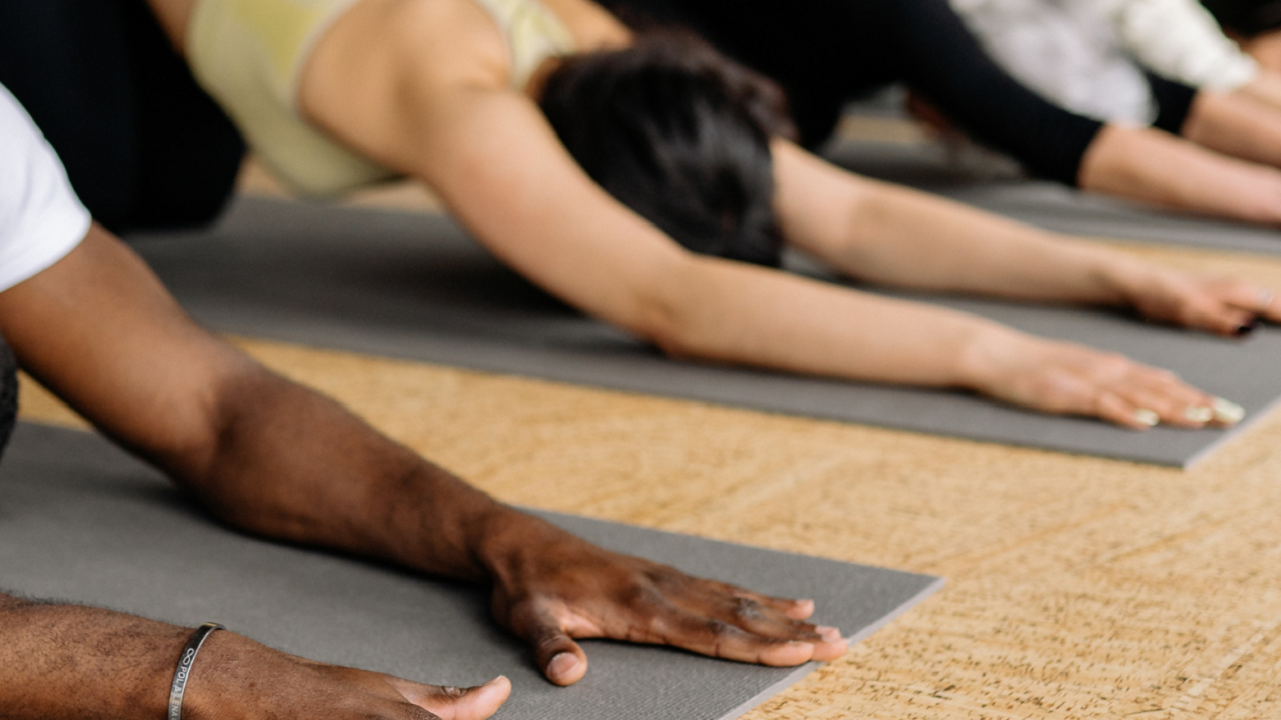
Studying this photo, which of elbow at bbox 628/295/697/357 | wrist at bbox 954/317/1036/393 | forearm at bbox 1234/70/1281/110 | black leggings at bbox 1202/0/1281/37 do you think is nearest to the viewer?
wrist at bbox 954/317/1036/393

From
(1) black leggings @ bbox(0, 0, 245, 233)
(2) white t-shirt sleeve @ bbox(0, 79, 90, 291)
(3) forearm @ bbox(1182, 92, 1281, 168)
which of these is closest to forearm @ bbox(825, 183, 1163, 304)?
(3) forearm @ bbox(1182, 92, 1281, 168)

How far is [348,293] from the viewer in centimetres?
211

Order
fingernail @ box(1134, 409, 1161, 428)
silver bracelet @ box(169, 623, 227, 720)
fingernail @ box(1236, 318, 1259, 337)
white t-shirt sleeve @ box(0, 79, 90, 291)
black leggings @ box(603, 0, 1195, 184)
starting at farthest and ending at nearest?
black leggings @ box(603, 0, 1195, 184) → fingernail @ box(1236, 318, 1259, 337) → fingernail @ box(1134, 409, 1161, 428) → white t-shirt sleeve @ box(0, 79, 90, 291) → silver bracelet @ box(169, 623, 227, 720)

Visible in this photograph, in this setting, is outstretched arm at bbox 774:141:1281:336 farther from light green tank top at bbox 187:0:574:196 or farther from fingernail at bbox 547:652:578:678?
fingernail at bbox 547:652:578:678

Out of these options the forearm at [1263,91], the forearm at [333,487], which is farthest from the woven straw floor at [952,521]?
the forearm at [1263,91]

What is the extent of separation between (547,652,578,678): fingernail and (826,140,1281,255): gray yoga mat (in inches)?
71.1

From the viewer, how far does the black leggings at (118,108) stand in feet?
5.98

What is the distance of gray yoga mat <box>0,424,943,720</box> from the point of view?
2.71 ft

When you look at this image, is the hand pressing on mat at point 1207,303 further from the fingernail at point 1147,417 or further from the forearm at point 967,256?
the fingernail at point 1147,417

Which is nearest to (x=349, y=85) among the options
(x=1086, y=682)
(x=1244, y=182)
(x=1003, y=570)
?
(x=1003, y=570)

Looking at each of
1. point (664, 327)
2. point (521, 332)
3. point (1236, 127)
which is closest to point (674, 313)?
point (664, 327)

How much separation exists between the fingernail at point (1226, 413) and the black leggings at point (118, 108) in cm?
154

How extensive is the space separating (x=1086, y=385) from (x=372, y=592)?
799 millimetres

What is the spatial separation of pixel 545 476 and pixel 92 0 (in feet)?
3.70
